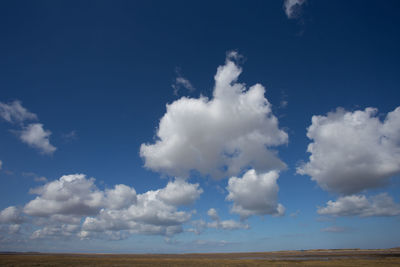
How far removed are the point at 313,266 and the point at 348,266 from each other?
836 cm

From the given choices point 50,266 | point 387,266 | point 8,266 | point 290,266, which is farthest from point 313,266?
point 8,266

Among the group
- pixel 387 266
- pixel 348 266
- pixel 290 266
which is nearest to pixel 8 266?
pixel 290 266

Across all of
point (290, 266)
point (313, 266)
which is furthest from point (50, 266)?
point (313, 266)

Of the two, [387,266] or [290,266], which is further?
[290,266]

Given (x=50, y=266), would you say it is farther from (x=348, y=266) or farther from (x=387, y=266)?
(x=387, y=266)

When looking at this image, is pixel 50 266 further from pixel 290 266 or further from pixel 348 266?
pixel 348 266

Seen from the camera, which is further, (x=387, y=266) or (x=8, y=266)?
(x=8, y=266)

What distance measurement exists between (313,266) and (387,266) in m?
16.8

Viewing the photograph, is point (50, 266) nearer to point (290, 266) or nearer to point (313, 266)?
point (290, 266)

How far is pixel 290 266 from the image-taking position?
6525 cm

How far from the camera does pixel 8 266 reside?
63.1m

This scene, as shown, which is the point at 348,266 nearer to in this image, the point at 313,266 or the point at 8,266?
the point at 313,266

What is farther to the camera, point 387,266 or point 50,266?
point 50,266

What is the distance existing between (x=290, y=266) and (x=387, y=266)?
74.1 ft
